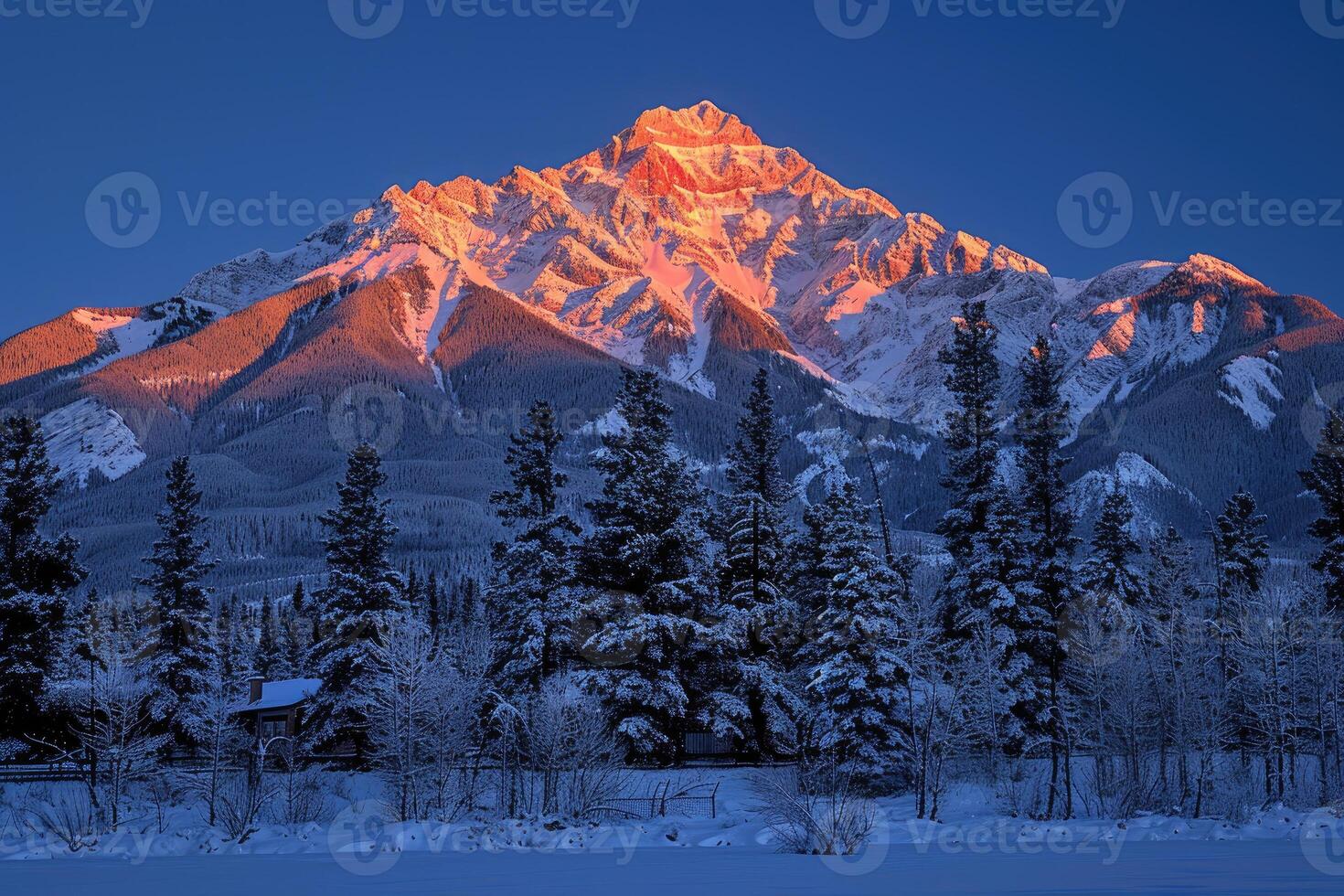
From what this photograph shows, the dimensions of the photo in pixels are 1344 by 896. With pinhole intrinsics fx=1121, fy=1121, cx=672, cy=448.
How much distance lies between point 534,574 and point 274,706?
35.6 meters

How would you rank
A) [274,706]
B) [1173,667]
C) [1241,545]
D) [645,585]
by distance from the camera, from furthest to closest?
[274,706] → [1241,545] → [645,585] → [1173,667]

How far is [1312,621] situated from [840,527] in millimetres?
18370

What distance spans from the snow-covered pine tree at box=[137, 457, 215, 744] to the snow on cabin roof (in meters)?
23.2

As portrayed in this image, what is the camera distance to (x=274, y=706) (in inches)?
2771

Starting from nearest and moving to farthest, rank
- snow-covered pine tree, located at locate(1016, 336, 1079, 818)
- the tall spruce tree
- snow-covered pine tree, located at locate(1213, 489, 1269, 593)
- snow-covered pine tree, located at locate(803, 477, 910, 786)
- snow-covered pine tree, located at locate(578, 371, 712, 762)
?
snow-covered pine tree, located at locate(803, 477, 910, 786), the tall spruce tree, snow-covered pine tree, located at locate(1016, 336, 1079, 818), snow-covered pine tree, located at locate(578, 371, 712, 762), snow-covered pine tree, located at locate(1213, 489, 1269, 593)

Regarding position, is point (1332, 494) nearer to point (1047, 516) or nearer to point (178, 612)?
point (1047, 516)

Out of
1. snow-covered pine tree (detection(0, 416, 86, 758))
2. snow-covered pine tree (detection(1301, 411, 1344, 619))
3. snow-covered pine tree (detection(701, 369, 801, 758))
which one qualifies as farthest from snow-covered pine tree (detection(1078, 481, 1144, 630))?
snow-covered pine tree (detection(0, 416, 86, 758))

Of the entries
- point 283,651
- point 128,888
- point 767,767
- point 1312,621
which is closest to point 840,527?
point 767,767

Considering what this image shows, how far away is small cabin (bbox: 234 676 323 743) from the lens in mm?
68875

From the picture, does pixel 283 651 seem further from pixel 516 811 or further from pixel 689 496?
pixel 516 811

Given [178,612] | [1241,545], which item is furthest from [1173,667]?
[178,612]

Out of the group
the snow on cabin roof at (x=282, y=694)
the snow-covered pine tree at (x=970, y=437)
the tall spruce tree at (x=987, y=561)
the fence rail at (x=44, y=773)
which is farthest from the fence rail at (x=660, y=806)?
the snow on cabin roof at (x=282, y=694)

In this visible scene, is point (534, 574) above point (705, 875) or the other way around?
above

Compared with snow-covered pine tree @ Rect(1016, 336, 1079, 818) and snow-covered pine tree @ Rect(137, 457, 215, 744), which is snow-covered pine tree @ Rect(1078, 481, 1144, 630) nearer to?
snow-covered pine tree @ Rect(1016, 336, 1079, 818)
